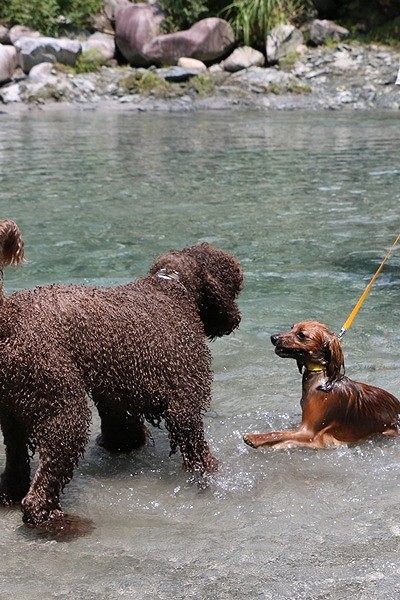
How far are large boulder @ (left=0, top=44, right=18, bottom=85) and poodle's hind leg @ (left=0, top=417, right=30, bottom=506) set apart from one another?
22.4m

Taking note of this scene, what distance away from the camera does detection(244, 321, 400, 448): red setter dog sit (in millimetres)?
4930

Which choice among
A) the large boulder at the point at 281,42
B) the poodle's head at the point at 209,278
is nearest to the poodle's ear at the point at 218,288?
the poodle's head at the point at 209,278

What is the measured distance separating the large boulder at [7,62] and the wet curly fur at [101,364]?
21.8m

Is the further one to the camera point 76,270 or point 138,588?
point 76,270

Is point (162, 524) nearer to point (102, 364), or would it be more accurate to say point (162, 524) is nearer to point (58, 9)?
point (102, 364)

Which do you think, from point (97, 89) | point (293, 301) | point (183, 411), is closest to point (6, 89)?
point (97, 89)

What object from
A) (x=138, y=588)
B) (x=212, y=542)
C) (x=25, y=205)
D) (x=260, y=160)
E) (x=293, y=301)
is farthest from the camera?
(x=260, y=160)

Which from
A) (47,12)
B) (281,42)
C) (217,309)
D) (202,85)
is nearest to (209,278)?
(217,309)

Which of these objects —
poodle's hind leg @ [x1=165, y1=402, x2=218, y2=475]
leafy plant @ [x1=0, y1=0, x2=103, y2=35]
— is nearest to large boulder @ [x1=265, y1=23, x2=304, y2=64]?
leafy plant @ [x1=0, y1=0, x2=103, y2=35]

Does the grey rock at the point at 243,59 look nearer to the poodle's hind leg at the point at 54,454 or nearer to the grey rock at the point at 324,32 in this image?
the grey rock at the point at 324,32

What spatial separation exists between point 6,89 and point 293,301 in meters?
18.9

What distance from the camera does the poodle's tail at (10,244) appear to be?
366cm

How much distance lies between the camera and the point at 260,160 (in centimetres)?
1568

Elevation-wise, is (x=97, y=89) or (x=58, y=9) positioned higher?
(x=58, y=9)
